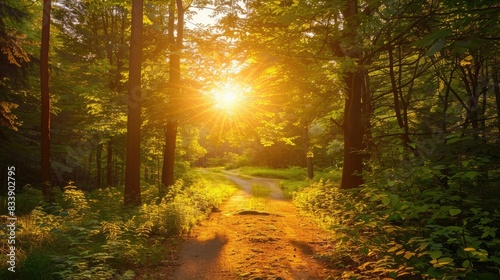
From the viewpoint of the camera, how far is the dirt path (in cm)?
590

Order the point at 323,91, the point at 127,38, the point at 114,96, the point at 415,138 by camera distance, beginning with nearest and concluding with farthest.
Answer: the point at 415,138
the point at 323,91
the point at 114,96
the point at 127,38

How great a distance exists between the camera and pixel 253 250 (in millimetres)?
7422

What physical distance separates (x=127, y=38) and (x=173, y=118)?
938cm

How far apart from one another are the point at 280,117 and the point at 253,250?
8370 mm

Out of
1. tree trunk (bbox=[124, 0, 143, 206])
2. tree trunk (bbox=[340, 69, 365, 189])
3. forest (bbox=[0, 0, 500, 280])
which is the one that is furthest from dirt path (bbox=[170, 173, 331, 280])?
tree trunk (bbox=[124, 0, 143, 206])

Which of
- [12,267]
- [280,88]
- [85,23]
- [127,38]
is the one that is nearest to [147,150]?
[127,38]

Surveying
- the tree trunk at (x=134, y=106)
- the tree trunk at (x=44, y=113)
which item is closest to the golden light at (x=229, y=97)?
the tree trunk at (x=134, y=106)

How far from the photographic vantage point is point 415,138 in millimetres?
8633

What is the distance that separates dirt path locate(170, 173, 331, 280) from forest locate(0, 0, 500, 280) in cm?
42

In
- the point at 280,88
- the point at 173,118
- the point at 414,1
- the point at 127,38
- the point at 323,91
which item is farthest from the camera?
the point at 127,38

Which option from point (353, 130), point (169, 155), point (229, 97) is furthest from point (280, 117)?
point (169, 155)

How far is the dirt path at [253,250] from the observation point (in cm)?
590

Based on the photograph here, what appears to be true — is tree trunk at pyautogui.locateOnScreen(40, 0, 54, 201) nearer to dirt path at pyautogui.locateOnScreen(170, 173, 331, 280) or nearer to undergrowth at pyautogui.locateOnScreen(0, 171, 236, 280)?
undergrowth at pyautogui.locateOnScreen(0, 171, 236, 280)

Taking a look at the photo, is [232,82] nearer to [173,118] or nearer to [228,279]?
[173,118]
